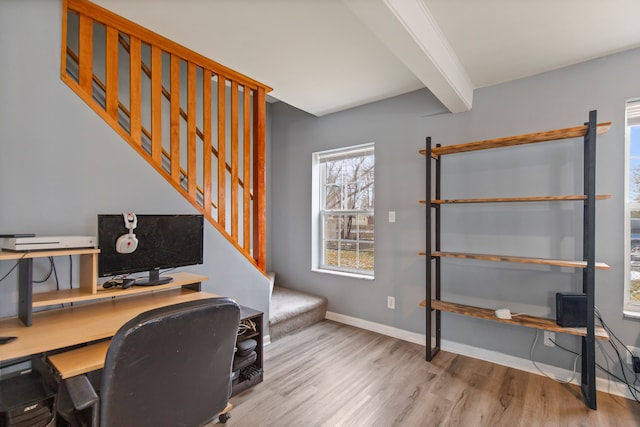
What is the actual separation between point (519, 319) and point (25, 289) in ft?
10.1

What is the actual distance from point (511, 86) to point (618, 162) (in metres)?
0.97

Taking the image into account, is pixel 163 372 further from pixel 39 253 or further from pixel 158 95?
pixel 158 95

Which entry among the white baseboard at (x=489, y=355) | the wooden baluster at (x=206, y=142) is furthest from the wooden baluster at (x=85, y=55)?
the white baseboard at (x=489, y=355)

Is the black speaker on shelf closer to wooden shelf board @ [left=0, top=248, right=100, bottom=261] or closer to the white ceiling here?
the white ceiling

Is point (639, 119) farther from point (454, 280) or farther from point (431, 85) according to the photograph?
point (454, 280)

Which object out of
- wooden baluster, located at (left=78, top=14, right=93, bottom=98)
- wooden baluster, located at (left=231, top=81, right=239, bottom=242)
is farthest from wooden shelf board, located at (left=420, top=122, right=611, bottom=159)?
wooden baluster, located at (left=78, top=14, right=93, bottom=98)

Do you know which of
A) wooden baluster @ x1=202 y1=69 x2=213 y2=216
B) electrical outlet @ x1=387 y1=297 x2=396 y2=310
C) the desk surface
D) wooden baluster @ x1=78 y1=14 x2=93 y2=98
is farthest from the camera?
electrical outlet @ x1=387 y1=297 x2=396 y2=310

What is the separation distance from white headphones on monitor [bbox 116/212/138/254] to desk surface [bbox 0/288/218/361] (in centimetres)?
35

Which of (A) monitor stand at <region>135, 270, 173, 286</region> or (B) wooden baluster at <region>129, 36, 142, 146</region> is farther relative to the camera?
(B) wooden baluster at <region>129, 36, 142, 146</region>

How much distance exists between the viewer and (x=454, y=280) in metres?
2.78

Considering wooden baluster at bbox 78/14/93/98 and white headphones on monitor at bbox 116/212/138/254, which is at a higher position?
wooden baluster at bbox 78/14/93/98

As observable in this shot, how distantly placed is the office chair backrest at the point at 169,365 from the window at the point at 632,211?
2.75 m

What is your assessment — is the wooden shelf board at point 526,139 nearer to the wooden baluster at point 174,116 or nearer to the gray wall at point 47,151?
the wooden baluster at point 174,116

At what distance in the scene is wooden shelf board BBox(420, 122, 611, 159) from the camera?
201 cm
